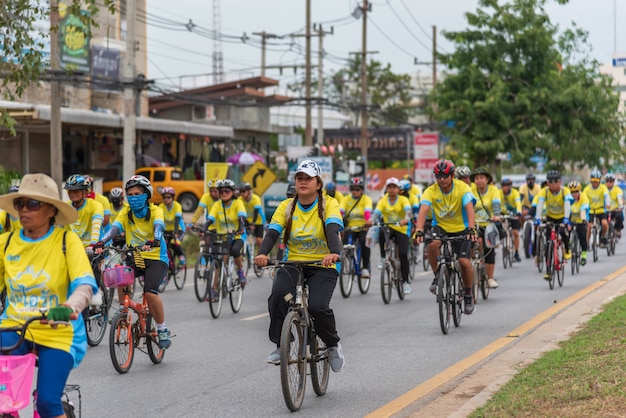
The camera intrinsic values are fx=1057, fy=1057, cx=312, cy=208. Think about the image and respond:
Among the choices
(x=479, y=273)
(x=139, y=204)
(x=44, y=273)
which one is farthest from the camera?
(x=479, y=273)

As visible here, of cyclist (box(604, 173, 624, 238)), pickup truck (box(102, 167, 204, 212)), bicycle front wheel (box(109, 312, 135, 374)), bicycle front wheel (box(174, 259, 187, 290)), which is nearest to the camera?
bicycle front wheel (box(109, 312, 135, 374))

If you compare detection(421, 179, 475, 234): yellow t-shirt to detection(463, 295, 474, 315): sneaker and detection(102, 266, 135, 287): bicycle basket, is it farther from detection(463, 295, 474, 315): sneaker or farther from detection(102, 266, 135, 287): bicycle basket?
detection(102, 266, 135, 287): bicycle basket

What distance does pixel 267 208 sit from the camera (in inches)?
1208

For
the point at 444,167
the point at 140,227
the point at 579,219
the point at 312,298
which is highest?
the point at 444,167

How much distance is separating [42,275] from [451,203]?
7995mm

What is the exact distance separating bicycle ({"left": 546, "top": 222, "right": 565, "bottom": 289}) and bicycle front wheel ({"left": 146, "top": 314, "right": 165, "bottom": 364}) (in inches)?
331

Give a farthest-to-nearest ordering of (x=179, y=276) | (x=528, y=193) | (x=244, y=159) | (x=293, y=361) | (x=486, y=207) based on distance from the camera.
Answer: (x=244, y=159)
(x=528, y=193)
(x=179, y=276)
(x=486, y=207)
(x=293, y=361)

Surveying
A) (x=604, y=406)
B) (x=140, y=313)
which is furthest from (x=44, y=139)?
(x=604, y=406)

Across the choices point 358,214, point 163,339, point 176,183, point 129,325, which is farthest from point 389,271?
point 176,183

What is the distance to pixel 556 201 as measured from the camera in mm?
17781

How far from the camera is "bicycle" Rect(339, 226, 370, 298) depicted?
56.3ft

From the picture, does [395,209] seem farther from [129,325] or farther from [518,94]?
[518,94]

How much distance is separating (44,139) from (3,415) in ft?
117

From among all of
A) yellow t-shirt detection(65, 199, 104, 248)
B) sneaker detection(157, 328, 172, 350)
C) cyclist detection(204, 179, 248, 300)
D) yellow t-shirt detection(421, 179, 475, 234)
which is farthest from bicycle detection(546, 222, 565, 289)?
sneaker detection(157, 328, 172, 350)
